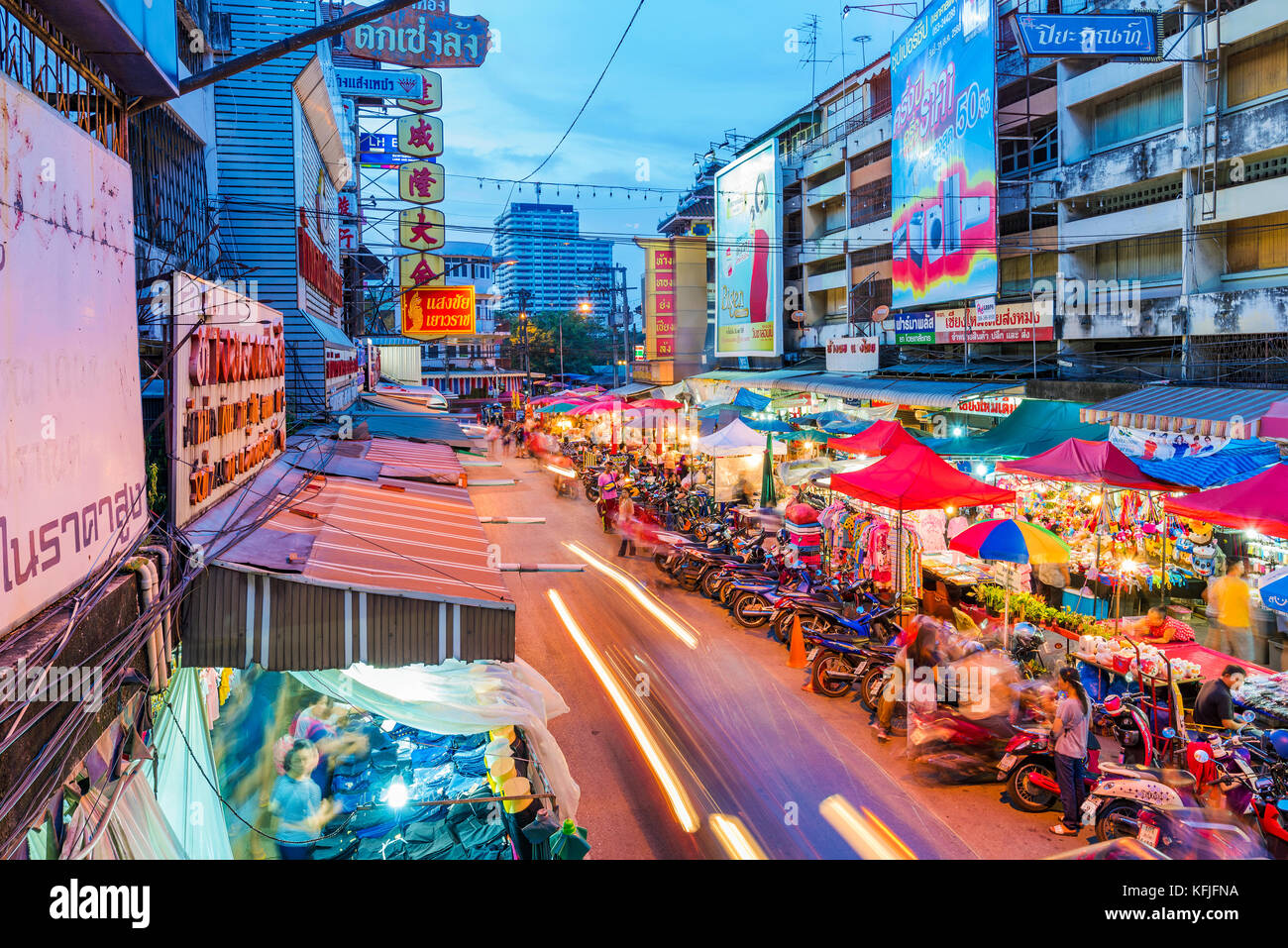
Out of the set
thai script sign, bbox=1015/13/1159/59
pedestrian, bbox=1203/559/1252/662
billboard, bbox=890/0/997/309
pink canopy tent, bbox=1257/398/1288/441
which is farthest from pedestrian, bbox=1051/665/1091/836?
billboard, bbox=890/0/997/309

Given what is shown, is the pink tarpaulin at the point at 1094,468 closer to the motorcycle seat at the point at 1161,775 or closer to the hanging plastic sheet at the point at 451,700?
the motorcycle seat at the point at 1161,775

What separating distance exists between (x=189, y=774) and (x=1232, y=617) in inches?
488

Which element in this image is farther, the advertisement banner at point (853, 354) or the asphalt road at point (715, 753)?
the advertisement banner at point (853, 354)

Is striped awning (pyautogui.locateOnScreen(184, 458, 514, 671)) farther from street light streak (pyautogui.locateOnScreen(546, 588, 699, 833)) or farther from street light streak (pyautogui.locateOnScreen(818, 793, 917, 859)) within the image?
street light streak (pyautogui.locateOnScreen(818, 793, 917, 859))

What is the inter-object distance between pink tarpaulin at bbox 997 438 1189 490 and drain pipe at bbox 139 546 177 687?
1261cm

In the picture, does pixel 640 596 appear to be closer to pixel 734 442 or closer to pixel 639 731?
pixel 639 731

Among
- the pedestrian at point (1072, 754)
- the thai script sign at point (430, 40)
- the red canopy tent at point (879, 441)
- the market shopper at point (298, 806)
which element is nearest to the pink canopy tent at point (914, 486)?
the red canopy tent at point (879, 441)

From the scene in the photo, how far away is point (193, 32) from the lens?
11617 millimetres

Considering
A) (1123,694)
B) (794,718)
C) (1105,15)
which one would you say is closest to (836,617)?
(794,718)

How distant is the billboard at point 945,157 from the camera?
73.0 feet

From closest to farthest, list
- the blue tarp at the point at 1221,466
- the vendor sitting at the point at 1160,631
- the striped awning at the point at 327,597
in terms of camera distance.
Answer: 1. the striped awning at the point at 327,597
2. the vendor sitting at the point at 1160,631
3. the blue tarp at the point at 1221,466

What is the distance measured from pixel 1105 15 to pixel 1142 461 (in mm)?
9411

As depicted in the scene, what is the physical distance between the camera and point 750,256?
1614 inches

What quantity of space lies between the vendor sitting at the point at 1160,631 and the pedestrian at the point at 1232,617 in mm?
852
